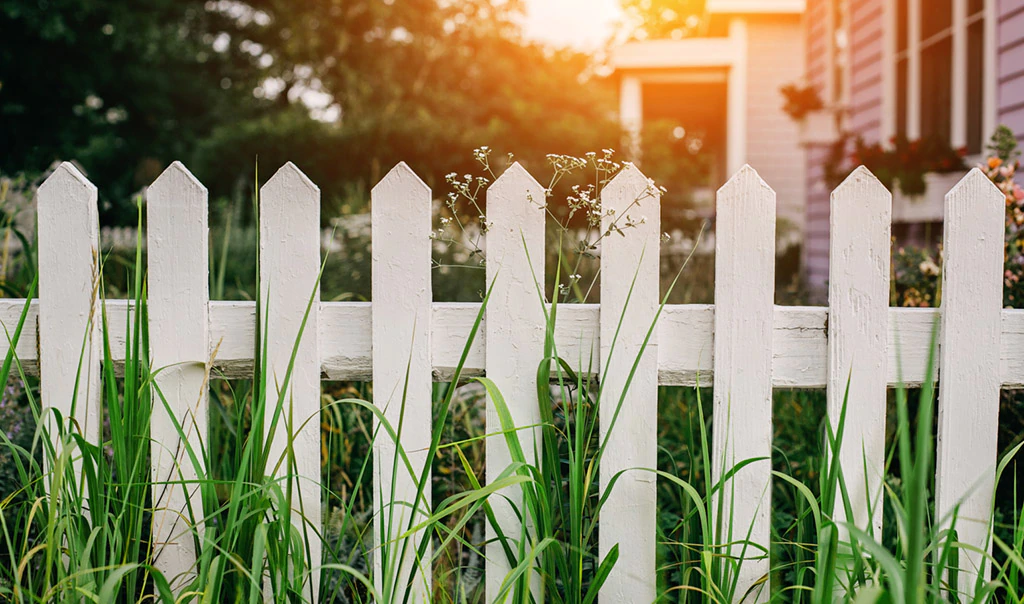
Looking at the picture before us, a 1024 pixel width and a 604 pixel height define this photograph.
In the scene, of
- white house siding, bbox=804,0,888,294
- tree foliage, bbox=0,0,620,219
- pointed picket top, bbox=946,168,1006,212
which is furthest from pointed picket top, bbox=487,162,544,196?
tree foliage, bbox=0,0,620,219

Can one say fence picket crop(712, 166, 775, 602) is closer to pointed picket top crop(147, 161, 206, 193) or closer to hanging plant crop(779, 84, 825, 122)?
pointed picket top crop(147, 161, 206, 193)

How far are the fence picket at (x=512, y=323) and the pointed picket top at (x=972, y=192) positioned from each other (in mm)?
738

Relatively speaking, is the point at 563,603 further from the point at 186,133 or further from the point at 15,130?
the point at 186,133

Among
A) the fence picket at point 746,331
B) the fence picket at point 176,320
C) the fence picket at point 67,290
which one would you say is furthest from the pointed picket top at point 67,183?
the fence picket at point 746,331

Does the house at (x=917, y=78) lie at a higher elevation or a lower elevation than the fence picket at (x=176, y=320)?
higher

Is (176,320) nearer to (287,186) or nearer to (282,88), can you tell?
(287,186)

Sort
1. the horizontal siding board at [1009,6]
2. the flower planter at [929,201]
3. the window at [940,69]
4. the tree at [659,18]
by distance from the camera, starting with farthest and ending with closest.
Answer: the tree at [659,18] < the flower planter at [929,201] < the window at [940,69] < the horizontal siding board at [1009,6]

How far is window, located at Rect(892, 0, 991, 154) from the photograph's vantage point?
4.86 meters

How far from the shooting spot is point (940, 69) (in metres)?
5.41

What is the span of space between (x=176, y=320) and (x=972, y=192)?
1.48 metres

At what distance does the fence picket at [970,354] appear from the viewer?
4.82 ft

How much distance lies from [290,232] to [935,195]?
187 inches

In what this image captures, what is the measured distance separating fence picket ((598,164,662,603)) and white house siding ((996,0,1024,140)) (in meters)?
3.49

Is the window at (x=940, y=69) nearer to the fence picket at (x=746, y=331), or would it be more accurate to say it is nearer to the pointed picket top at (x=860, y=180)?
the pointed picket top at (x=860, y=180)
